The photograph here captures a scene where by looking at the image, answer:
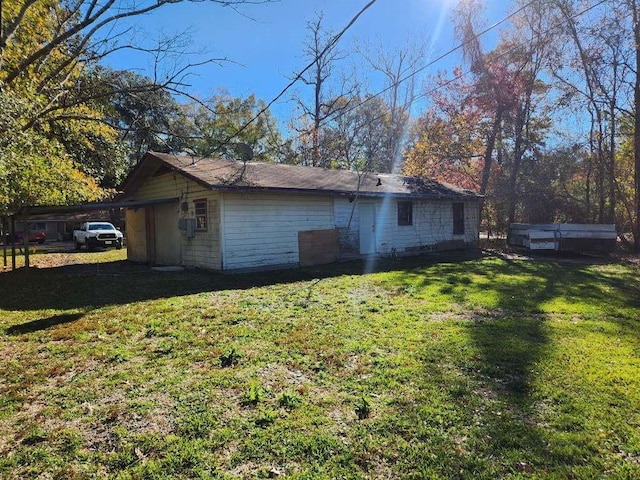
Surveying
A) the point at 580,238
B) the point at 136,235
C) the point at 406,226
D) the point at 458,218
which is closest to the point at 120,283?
the point at 136,235

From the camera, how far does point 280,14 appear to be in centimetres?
763

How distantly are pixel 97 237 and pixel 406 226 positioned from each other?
16.2 m

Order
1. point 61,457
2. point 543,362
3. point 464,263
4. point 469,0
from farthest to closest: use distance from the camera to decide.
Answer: point 469,0
point 464,263
point 543,362
point 61,457

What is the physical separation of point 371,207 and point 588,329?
363 inches

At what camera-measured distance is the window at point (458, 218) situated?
55.5 feet

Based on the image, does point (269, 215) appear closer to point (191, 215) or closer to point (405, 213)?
point (191, 215)

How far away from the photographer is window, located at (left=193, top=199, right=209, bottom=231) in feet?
36.4

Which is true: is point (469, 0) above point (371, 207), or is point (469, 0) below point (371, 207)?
above

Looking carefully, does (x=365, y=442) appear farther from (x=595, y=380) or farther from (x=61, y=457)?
(x=595, y=380)

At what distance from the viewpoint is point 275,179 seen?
39.5ft

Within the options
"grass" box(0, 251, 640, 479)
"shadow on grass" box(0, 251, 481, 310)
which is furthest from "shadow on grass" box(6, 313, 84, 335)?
"shadow on grass" box(0, 251, 481, 310)

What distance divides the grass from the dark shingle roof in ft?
14.7

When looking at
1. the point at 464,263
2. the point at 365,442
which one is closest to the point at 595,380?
the point at 365,442

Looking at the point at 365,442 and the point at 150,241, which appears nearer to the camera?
the point at 365,442
